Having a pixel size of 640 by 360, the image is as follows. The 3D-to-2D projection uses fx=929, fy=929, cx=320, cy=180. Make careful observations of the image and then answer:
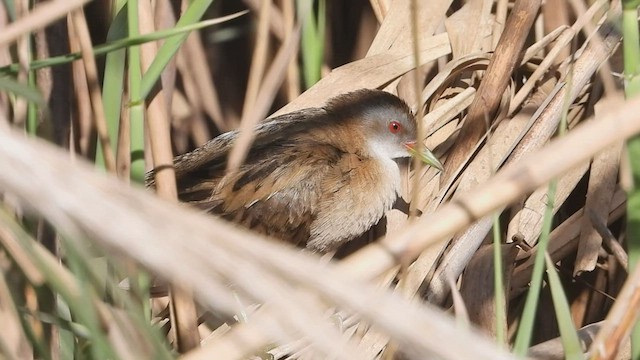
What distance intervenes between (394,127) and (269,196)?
58cm

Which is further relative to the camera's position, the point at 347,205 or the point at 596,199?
the point at 347,205

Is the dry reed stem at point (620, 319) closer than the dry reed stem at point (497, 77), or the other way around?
the dry reed stem at point (620, 319)

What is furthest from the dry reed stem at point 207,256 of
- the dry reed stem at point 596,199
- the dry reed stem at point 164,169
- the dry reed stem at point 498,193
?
the dry reed stem at point 596,199

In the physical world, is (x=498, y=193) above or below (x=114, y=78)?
below

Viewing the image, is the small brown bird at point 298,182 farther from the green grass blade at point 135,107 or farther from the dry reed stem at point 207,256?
the dry reed stem at point 207,256

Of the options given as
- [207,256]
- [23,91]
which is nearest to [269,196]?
[23,91]

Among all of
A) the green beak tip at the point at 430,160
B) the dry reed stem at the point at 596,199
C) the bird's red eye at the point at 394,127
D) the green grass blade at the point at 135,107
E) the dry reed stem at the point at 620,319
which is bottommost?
the dry reed stem at the point at 596,199

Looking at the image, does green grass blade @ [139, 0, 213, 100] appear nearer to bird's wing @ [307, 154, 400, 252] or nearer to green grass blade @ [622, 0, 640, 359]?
green grass blade @ [622, 0, 640, 359]

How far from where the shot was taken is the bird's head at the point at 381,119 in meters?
2.89

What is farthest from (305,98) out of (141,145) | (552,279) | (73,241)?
(73,241)

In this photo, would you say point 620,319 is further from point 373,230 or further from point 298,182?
point 373,230

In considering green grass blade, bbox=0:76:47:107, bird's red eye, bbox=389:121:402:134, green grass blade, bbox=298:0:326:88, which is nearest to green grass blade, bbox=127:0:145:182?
green grass blade, bbox=0:76:47:107

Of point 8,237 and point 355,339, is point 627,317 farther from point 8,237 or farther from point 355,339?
point 355,339

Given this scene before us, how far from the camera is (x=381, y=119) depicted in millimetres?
3023
